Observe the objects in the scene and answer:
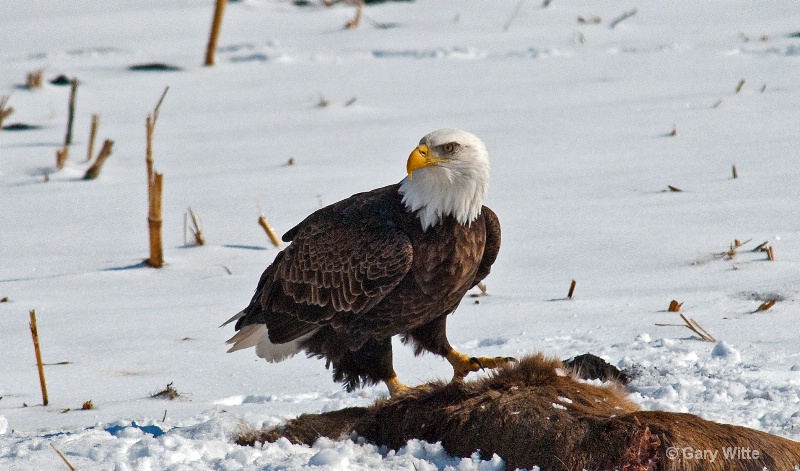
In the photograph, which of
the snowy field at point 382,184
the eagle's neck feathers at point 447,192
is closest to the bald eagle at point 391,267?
the eagle's neck feathers at point 447,192

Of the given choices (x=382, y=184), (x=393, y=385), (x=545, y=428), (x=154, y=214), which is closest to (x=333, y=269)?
(x=393, y=385)

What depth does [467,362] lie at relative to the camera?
473 centimetres

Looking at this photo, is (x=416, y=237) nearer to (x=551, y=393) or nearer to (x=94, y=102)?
(x=551, y=393)

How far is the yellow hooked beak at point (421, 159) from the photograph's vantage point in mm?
4593

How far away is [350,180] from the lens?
26.8 feet

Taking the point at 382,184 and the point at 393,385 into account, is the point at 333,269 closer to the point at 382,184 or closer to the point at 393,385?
the point at 393,385

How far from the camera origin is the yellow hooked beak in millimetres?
4593

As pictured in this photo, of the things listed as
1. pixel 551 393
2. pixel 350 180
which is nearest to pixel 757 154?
pixel 350 180

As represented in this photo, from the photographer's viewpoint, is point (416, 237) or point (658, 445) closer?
point (658, 445)

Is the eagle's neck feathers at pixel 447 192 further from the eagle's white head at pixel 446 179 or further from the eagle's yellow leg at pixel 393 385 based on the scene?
the eagle's yellow leg at pixel 393 385

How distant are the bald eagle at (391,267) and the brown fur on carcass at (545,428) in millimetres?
1143

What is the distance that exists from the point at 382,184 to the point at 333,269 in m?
3.05

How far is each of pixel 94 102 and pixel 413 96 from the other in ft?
11.1

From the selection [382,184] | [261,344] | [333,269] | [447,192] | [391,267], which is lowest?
[261,344]
